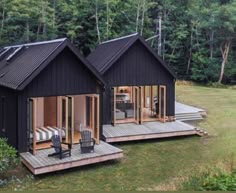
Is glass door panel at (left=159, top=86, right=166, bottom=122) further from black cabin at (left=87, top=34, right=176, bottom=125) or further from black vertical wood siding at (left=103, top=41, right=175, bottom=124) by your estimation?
black vertical wood siding at (left=103, top=41, right=175, bottom=124)

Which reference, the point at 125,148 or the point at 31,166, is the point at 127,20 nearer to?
the point at 125,148

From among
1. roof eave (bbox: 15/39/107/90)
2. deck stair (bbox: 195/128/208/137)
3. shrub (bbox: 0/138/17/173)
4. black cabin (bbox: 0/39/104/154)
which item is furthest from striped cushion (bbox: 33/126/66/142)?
deck stair (bbox: 195/128/208/137)

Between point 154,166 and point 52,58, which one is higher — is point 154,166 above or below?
below

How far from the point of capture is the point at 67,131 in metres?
12.3

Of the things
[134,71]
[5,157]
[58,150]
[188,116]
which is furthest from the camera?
[188,116]

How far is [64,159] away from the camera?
10.6 metres

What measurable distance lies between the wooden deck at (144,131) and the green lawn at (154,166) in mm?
285

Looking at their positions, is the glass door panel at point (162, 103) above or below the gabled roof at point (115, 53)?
below

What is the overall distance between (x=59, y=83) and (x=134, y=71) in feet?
15.7

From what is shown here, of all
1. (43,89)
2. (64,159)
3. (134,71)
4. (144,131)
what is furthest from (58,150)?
(134,71)

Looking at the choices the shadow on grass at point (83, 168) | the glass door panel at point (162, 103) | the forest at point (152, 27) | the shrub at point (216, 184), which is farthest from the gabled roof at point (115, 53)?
the forest at point (152, 27)

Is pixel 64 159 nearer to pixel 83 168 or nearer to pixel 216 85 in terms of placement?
pixel 83 168

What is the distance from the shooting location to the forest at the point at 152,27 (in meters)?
32.2

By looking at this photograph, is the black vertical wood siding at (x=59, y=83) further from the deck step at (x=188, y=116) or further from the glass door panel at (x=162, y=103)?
the deck step at (x=188, y=116)
